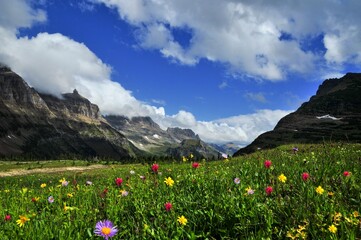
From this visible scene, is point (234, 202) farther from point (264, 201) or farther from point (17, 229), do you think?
point (17, 229)

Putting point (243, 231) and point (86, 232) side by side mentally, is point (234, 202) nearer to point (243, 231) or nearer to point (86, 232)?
point (243, 231)

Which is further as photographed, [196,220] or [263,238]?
[196,220]

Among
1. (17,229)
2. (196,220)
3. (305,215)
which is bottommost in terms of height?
(17,229)

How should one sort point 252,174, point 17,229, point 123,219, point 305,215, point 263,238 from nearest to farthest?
point 263,238 → point 305,215 → point 17,229 → point 123,219 → point 252,174

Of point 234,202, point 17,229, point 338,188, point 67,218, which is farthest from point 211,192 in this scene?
point 17,229

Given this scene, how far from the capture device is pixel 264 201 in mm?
5477

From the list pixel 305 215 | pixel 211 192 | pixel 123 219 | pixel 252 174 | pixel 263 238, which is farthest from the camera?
pixel 252 174

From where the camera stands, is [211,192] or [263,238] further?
[211,192]

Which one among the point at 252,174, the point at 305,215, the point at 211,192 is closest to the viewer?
the point at 305,215

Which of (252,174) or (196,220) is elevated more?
(252,174)

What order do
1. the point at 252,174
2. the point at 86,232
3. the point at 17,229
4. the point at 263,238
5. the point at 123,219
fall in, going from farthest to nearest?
the point at 252,174 → the point at 123,219 → the point at 17,229 → the point at 86,232 → the point at 263,238

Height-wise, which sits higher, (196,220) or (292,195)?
(292,195)

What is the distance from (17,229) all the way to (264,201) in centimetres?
386

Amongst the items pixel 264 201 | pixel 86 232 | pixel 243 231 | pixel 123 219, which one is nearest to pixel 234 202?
pixel 264 201
